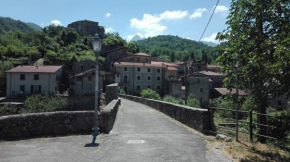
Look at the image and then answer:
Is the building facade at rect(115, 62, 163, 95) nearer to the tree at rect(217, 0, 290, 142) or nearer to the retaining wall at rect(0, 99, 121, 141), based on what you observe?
→ the retaining wall at rect(0, 99, 121, 141)

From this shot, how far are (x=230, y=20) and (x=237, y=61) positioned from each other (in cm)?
172

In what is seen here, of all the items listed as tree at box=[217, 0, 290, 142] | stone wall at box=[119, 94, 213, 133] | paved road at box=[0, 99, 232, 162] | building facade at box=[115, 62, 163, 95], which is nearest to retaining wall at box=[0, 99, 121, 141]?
paved road at box=[0, 99, 232, 162]

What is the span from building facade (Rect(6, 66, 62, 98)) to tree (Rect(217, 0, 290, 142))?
4582 centimetres

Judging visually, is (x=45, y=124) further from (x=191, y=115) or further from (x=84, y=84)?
(x=84, y=84)

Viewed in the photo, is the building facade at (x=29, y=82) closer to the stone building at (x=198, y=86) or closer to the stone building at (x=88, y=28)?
the stone building at (x=198, y=86)

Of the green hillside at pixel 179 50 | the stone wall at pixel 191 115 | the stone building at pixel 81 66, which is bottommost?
the stone wall at pixel 191 115

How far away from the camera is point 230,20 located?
8406 mm

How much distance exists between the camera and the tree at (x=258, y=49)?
20.3 ft

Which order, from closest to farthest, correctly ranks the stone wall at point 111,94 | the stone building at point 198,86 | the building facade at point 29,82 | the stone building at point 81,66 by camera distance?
the stone wall at point 111,94 < the building facade at point 29,82 < the stone building at point 81,66 < the stone building at point 198,86

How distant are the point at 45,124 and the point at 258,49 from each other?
841 cm

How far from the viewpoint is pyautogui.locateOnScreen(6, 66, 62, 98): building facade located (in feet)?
153

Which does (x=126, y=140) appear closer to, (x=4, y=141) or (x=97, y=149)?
(x=97, y=149)

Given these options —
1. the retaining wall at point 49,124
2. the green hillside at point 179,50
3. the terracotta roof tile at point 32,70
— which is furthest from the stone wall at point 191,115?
the green hillside at point 179,50

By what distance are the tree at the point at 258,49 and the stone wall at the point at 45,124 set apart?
604cm
